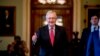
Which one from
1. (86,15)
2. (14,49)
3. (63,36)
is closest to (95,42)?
(63,36)

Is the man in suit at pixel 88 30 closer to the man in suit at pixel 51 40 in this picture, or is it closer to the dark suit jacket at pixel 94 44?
the dark suit jacket at pixel 94 44

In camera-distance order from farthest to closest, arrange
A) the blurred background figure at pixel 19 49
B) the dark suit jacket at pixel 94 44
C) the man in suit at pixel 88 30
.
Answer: the blurred background figure at pixel 19 49 < the man in suit at pixel 88 30 < the dark suit jacket at pixel 94 44

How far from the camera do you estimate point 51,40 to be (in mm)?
3967

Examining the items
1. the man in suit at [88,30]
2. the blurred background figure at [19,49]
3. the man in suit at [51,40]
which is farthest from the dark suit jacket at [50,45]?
the blurred background figure at [19,49]

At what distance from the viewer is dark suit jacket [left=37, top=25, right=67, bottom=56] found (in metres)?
3.95

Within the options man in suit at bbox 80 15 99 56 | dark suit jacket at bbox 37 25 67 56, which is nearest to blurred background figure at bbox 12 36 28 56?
man in suit at bbox 80 15 99 56

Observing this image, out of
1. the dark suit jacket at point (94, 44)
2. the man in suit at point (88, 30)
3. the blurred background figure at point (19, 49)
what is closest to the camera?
the dark suit jacket at point (94, 44)

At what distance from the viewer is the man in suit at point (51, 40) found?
3934 mm

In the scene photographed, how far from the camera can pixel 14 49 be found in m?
6.49

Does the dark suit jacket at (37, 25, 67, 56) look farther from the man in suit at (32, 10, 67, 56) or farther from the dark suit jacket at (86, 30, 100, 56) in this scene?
the dark suit jacket at (86, 30, 100, 56)

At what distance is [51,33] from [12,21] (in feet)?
14.9

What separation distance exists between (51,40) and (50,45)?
0.22 feet

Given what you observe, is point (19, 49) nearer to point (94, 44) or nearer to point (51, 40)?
point (51, 40)

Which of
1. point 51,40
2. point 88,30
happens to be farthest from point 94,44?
point 88,30
